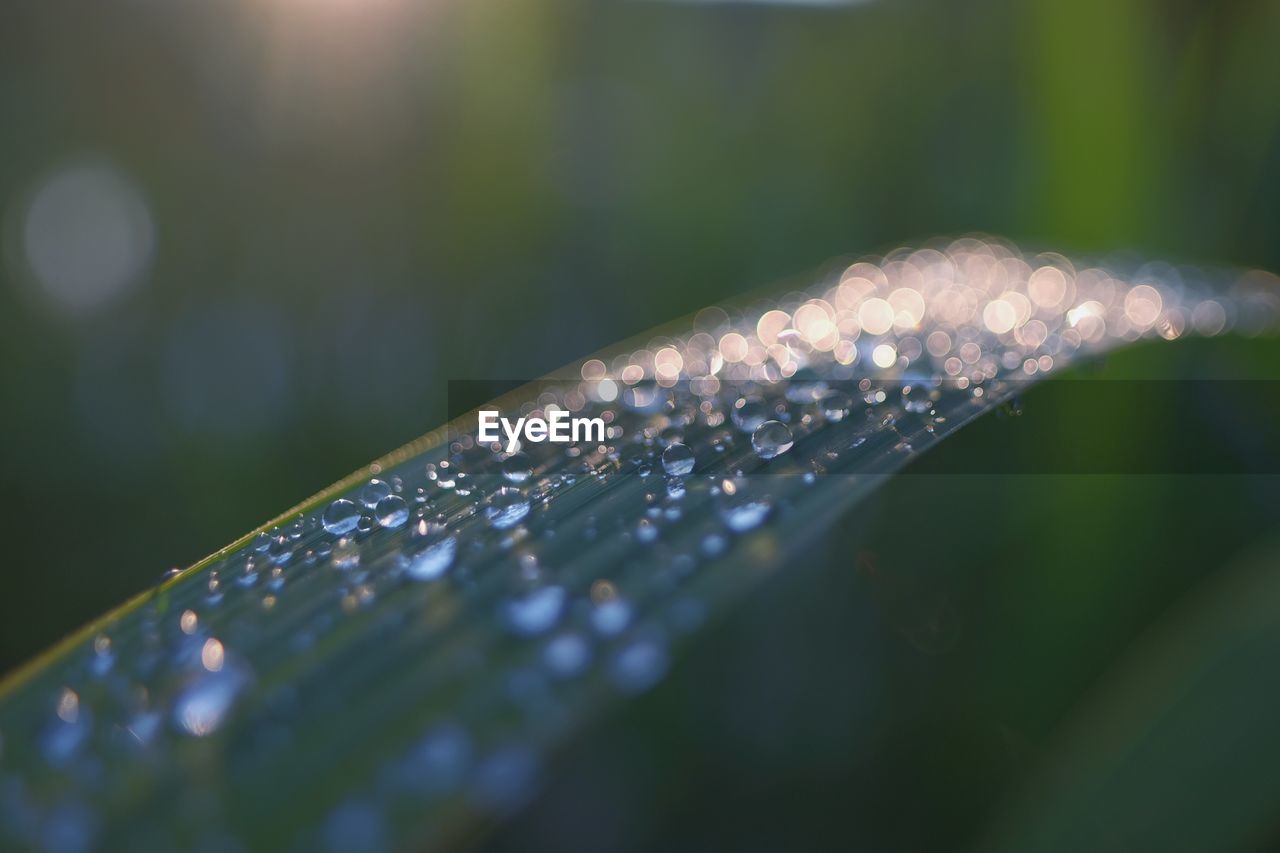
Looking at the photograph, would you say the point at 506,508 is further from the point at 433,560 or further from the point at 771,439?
the point at 771,439

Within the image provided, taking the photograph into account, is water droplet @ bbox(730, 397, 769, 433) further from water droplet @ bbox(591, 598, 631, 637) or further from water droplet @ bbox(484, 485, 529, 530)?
water droplet @ bbox(591, 598, 631, 637)

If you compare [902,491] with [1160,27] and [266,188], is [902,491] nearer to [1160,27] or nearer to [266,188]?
[1160,27]

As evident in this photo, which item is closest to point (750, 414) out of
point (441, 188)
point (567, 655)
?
point (567, 655)

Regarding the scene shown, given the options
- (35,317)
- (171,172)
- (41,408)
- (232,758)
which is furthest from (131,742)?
(171,172)

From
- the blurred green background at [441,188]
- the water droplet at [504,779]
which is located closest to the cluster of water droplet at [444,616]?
the water droplet at [504,779]

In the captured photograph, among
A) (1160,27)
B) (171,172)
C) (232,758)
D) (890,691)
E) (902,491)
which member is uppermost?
(1160,27)
